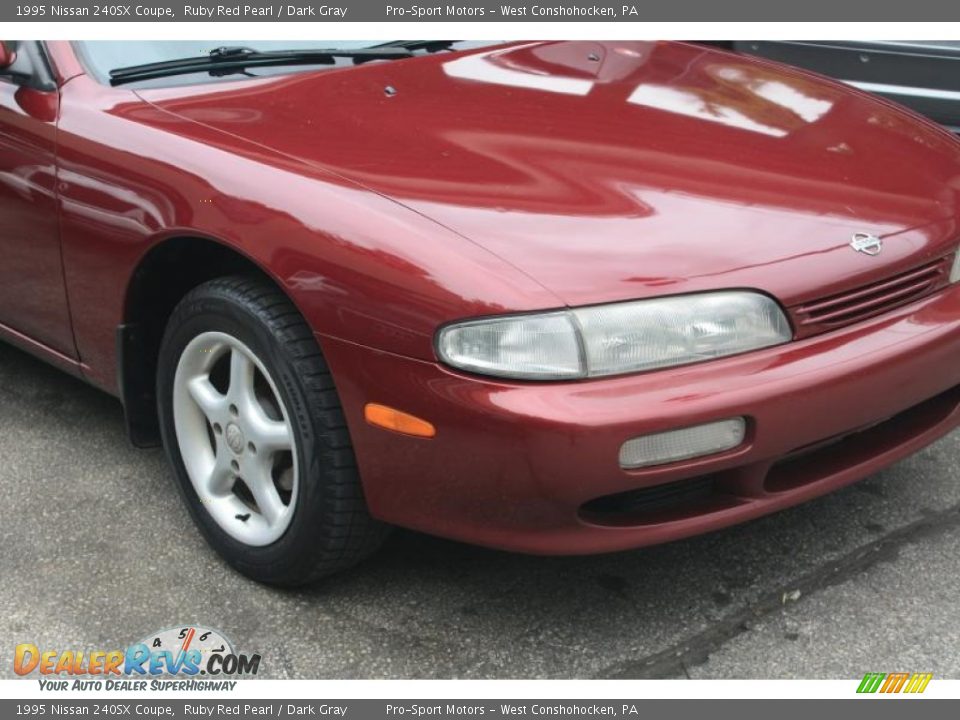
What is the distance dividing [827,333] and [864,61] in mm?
2250

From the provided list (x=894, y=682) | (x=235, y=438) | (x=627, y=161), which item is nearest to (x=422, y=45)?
(x=627, y=161)

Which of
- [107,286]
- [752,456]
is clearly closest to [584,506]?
[752,456]

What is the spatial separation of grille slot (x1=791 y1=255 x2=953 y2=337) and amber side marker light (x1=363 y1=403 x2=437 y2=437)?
75cm

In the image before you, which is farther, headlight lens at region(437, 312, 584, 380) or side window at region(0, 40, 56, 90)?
side window at region(0, 40, 56, 90)

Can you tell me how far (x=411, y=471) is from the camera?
221 centimetres

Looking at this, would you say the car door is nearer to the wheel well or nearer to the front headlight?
the wheel well

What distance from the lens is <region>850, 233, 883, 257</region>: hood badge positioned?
2.34 metres

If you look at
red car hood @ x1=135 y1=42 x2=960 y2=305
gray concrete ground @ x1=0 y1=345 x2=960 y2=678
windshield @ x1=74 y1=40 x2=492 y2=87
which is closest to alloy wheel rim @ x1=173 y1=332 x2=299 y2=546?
gray concrete ground @ x1=0 y1=345 x2=960 y2=678

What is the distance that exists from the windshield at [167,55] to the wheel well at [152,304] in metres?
0.50

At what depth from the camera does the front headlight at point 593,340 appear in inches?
81.4

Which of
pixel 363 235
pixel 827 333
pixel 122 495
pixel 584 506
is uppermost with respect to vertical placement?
pixel 363 235

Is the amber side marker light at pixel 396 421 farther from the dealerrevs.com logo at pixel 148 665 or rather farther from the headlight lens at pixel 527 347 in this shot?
the dealerrevs.com logo at pixel 148 665

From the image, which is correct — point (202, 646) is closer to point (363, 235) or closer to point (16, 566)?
point (16, 566)

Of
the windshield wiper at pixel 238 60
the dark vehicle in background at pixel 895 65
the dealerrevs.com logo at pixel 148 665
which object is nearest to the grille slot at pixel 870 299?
the dealerrevs.com logo at pixel 148 665
